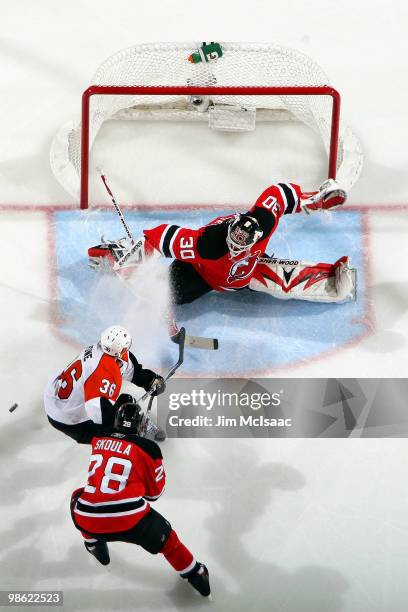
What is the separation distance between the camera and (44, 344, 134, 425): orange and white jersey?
19.4ft

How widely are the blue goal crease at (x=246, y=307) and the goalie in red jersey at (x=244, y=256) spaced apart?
0.30 ft

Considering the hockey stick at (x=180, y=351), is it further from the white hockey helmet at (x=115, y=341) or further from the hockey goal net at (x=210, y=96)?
the hockey goal net at (x=210, y=96)

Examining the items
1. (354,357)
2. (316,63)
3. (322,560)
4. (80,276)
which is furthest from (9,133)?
(322,560)

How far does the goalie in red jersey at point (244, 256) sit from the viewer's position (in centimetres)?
626

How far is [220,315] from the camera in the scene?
6594 millimetres

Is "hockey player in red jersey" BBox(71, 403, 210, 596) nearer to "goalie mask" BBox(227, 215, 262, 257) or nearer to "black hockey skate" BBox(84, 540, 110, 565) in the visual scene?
"black hockey skate" BBox(84, 540, 110, 565)

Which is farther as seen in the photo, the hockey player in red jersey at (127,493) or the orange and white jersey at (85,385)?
the orange and white jersey at (85,385)

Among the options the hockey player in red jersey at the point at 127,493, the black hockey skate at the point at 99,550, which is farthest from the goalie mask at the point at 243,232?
the black hockey skate at the point at 99,550

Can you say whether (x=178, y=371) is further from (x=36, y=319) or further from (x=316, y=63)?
(x=316, y=63)

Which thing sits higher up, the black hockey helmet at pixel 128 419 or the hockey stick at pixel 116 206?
the hockey stick at pixel 116 206

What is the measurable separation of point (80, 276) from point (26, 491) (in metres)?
1.20

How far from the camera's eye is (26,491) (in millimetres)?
6062

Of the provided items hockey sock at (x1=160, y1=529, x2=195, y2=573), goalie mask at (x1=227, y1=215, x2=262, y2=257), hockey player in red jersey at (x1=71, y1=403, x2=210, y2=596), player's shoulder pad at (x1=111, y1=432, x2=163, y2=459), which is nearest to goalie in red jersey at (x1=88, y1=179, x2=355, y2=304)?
goalie mask at (x1=227, y1=215, x2=262, y2=257)

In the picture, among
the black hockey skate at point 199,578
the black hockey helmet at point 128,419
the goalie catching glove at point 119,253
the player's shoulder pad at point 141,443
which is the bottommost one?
the black hockey skate at point 199,578
